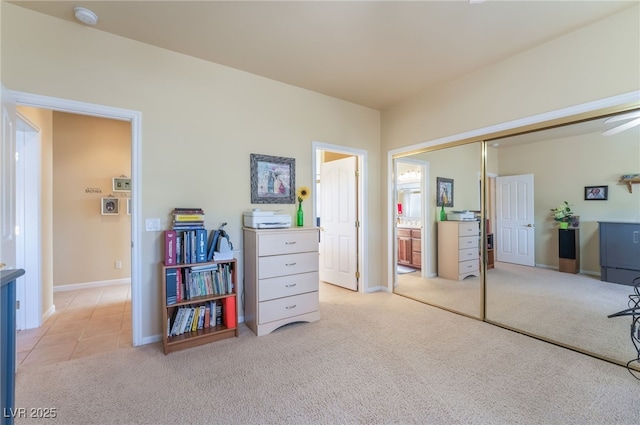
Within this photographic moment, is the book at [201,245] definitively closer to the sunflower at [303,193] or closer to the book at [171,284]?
the book at [171,284]

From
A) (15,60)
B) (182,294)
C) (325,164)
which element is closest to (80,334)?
(182,294)

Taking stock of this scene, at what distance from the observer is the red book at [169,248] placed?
2377 millimetres

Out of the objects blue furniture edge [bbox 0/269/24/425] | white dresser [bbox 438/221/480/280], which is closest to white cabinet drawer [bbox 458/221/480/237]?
white dresser [bbox 438/221/480/280]

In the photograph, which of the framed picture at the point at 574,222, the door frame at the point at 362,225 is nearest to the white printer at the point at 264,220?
the door frame at the point at 362,225

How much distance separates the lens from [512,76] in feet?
8.89

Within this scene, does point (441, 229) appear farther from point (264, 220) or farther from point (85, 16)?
point (85, 16)

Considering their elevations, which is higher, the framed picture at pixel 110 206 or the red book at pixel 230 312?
the framed picture at pixel 110 206

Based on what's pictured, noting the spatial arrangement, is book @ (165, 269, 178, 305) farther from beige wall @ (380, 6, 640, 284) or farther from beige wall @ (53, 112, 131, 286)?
beige wall @ (380, 6, 640, 284)

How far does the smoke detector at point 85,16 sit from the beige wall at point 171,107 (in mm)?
139

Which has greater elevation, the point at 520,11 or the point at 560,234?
the point at 520,11

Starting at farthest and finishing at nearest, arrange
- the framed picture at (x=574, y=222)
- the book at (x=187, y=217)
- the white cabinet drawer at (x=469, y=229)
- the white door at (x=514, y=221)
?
the white cabinet drawer at (x=469, y=229) → the white door at (x=514, y=221) → the framed picture at (x=574, y=222) → the book at (x=187, y=217)

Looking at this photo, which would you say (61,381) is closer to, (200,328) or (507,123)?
(200,328)

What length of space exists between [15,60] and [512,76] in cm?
438

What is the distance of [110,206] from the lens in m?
4.50
